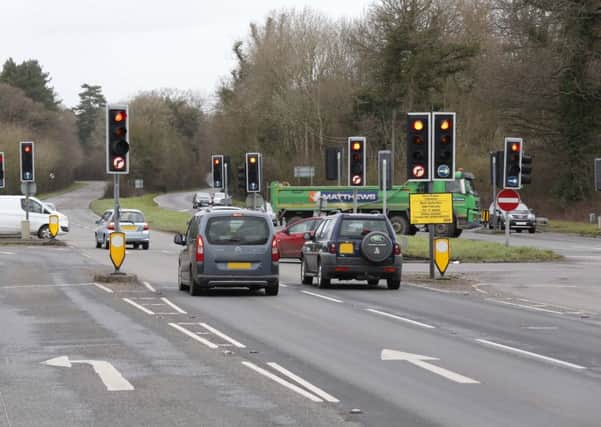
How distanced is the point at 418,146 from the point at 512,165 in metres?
9.77

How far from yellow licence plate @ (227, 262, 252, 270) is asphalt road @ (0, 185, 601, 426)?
0.60 m

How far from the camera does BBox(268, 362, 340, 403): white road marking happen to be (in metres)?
11.0

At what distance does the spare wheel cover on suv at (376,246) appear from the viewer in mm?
25781

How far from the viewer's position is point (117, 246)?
26984 mm

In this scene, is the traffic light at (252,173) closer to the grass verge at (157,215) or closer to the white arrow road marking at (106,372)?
the grass verge at (157,215)

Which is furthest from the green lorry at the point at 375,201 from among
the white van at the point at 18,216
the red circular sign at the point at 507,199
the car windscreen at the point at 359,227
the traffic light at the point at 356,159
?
the car windscreen at the point at 359,227

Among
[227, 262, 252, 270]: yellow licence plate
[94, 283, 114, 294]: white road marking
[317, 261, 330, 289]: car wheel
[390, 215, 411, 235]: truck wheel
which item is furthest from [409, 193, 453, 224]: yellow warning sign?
[390, 215, 411, 235]: truck wheel

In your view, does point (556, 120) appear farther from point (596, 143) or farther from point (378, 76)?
Result: point (378, 76)

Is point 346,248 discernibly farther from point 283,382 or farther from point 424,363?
point 283,382

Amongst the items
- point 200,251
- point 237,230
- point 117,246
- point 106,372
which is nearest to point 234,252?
point 237,230

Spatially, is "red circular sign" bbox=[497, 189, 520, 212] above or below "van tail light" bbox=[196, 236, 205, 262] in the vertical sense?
above

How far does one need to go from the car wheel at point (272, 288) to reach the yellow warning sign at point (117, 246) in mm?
4219

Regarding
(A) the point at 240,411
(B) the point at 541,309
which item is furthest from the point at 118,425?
(B) the point at 541,309

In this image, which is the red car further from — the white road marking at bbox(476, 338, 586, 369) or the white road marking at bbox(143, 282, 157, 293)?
the white road marking at bbox(476, 338, 586, 369)
